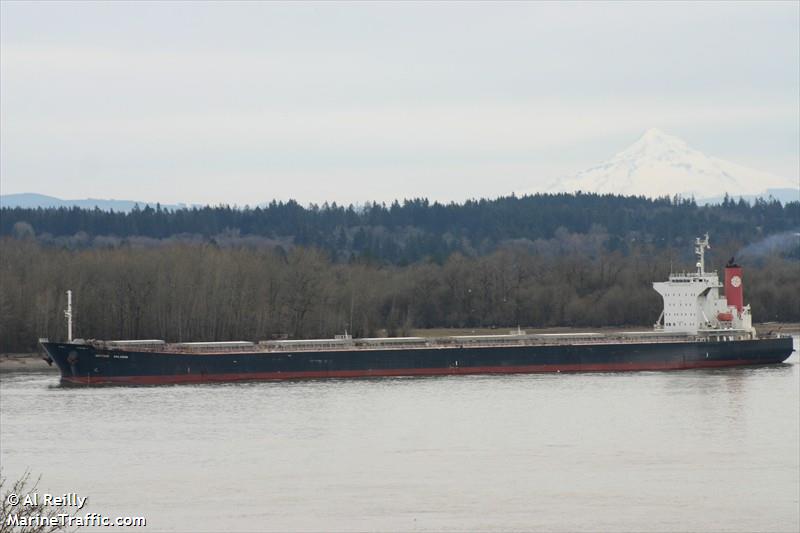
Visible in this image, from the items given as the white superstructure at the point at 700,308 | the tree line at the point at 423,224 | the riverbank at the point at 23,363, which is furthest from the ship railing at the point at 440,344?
the tree line at the point at 423,224

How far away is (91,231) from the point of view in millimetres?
155500

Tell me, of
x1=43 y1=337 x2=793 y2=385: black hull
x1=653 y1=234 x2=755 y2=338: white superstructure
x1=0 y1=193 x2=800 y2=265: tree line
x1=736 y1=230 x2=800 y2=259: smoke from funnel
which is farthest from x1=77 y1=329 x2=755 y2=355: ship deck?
x1=0 y1=193 x2=800 y2=265: tree line

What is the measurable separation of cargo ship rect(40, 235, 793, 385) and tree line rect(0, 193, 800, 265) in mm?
89823

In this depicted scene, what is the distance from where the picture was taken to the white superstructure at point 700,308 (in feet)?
183

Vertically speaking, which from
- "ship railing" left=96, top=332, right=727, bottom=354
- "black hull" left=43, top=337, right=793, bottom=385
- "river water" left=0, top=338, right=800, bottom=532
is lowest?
"river water" left=0, top=338, right=800, bottom=532

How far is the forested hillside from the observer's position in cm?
6994

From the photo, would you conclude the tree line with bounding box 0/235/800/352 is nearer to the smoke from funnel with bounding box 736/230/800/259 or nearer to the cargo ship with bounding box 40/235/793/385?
the cargo ship with bounding box 40/235/793/385

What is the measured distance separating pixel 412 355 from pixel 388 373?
1148mm

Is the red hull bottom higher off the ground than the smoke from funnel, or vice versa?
the smoke from funnel

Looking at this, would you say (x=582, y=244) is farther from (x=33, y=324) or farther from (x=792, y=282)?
(x=33, y=324)

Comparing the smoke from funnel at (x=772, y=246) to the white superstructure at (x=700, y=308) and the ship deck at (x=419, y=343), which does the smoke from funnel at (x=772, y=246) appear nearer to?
the white superstructure at (x=700, y=308)

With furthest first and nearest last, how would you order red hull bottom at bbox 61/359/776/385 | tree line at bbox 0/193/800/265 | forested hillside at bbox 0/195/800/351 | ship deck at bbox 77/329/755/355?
tree line at bbox 0/193/800/265 → forested hillside at bbox 0/195/800/351 → ship deck at bbox 77/329/755/355 → red hull bottom at bbox 61/359/776/385

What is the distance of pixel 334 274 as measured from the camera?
293 ft

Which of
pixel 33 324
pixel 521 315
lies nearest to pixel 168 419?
pixel 33 324
